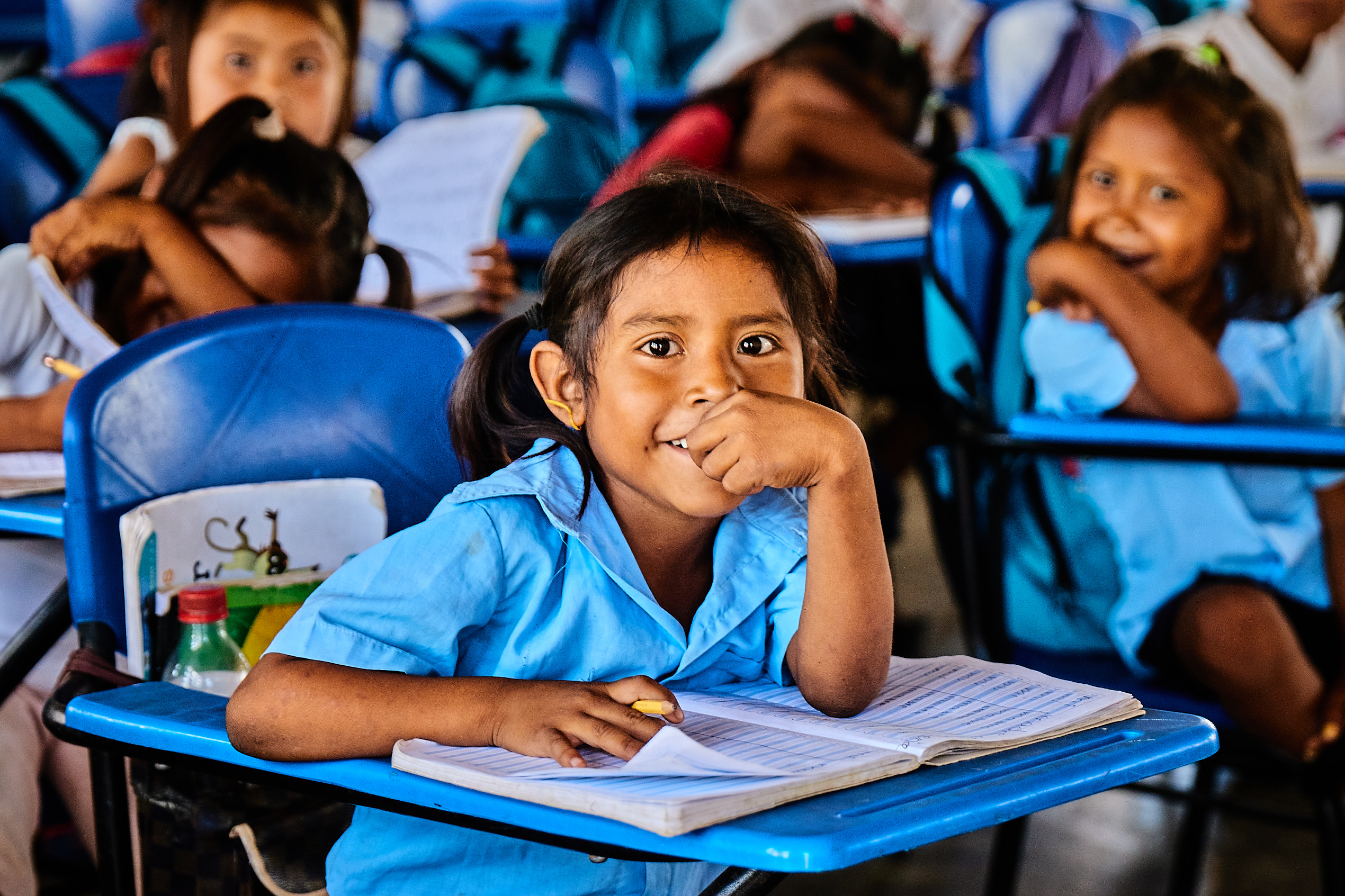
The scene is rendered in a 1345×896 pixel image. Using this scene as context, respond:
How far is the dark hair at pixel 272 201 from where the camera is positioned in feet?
5.22

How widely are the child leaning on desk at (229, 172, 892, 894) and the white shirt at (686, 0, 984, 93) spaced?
3.23 m

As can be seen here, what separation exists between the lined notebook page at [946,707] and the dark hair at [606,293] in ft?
0.67

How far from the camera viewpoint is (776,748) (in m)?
0.76

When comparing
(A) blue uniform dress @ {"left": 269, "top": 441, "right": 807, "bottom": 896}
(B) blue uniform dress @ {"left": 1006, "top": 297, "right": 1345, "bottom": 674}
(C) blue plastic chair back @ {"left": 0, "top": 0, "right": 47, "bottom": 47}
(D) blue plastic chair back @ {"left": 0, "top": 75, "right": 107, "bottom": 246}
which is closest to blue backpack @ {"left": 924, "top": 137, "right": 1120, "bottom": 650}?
(B) blue uniform dress @ {"left": 1006, "top": 297, "right": 1345, "bottom": 674}

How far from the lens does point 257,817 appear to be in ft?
3.56

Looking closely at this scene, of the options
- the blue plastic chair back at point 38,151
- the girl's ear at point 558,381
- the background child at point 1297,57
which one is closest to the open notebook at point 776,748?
the girl's ear at point 558,381

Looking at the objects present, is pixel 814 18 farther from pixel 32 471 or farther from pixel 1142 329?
pixel 32 471

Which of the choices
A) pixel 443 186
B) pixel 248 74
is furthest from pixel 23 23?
pixel 248 74

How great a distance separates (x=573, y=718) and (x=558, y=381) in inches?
13.8

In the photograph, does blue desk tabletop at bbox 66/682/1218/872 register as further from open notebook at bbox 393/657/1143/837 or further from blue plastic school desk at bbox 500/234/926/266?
blue plastic school desk at bbox 500/234/926/266

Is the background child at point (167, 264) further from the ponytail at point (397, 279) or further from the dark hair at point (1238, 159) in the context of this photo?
the dark hair at point (1238, 159)

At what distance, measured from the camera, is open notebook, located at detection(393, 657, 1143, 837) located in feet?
2.17

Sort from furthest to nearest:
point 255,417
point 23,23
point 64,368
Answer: point 23,23 < point 64,368 < point 255,417

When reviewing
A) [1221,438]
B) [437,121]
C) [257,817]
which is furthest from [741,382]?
[437,121]
